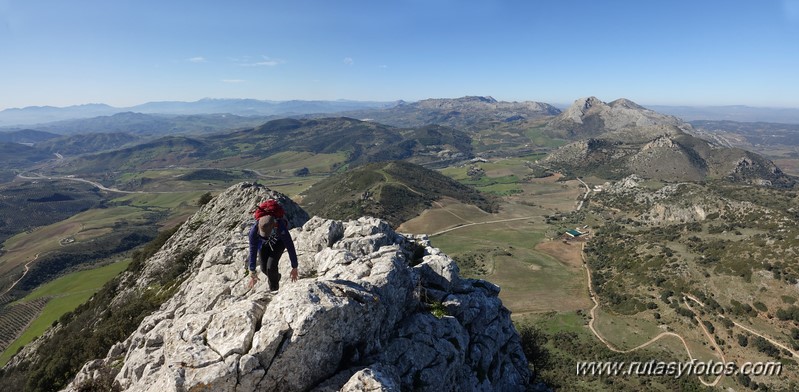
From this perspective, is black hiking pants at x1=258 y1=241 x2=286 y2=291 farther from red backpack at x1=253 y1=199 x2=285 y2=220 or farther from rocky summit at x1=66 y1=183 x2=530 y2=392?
red backpack at x1=253 y1=199 x2=285 y2=220

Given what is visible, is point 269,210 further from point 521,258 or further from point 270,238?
point 521,258

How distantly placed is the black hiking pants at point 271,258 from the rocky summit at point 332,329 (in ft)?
4.19

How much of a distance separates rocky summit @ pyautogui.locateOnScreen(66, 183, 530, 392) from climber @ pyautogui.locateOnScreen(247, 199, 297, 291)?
58.1 inches

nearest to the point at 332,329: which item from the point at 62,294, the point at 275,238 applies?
the point at 275,238

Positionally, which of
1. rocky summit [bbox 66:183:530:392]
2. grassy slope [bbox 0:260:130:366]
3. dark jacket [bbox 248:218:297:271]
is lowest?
grassy slope [bbox 0:260:130:366]

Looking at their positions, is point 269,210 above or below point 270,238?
above

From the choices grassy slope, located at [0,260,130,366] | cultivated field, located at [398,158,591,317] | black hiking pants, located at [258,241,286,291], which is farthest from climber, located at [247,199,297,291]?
grassy slope, located at [0,260,130,366]

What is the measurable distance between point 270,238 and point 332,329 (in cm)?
593

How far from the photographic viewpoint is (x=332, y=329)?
57.3ft

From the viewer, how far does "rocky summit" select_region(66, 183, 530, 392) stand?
53.0 feet

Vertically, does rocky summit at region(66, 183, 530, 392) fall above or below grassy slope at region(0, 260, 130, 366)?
above

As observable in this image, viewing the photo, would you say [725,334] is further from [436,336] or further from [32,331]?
[32,331]

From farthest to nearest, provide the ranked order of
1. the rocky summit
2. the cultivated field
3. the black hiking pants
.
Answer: the cultivated field < the black hiking pants < the rocky summit

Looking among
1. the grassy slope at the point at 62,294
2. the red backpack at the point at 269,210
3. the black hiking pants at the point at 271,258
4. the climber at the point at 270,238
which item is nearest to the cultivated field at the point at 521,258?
the black hiking pants at the point at 271,258
